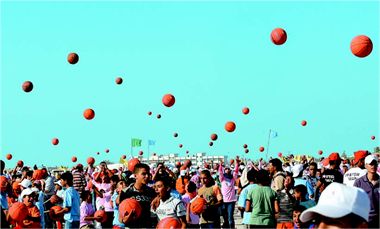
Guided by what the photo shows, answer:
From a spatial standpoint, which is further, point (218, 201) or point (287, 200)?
point (218, 201)

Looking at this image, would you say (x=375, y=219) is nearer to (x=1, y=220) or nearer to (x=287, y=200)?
(x=287, y=200)

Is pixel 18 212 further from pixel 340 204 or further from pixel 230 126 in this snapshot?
pixel 230 126

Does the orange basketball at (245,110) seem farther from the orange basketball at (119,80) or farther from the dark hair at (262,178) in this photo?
the dark hair at (262,178)

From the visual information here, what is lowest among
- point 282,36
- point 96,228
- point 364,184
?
point 96,228

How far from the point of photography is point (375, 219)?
Answer: 852cm

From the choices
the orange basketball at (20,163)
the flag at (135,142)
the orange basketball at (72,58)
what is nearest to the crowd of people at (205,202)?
the orange basketball at (72,58)

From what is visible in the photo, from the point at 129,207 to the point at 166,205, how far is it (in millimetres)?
886

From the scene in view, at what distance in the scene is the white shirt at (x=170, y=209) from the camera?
943cm

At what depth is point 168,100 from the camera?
61.8 feet

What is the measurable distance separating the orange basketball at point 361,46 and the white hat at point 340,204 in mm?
9679

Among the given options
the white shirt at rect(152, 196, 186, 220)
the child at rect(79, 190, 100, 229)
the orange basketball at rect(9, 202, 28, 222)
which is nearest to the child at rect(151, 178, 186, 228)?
the white shirt at rect(152, 196, 186, 220)

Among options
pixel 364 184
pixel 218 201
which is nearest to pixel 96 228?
pixel 218 201

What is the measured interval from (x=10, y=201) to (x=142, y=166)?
582 centimetres

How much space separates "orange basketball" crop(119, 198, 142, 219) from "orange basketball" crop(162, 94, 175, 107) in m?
9.91
